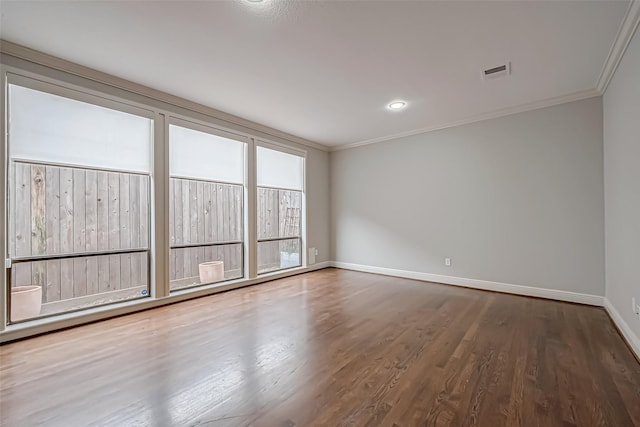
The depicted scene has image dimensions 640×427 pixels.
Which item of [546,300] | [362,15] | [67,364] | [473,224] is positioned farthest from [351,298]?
[362,15]

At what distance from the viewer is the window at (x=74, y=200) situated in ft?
8.69

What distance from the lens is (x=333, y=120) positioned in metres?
4.41

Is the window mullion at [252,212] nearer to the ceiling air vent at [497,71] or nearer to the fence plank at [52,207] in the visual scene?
the fence plank at [52,207]

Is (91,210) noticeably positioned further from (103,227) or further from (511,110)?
(511,110)

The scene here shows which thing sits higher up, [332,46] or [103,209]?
[332,46]

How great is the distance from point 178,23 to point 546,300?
5.10 meters

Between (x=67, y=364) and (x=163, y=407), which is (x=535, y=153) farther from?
(x=67, y=364)

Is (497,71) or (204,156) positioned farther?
(204,156)

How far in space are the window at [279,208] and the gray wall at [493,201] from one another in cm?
118

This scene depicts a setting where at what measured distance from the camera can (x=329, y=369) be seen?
2.00 meters

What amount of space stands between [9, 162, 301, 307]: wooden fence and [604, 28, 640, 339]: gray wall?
4.49 meters

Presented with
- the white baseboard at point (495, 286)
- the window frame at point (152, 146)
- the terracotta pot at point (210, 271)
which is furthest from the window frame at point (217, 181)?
the white baseboard at point (495, 286)

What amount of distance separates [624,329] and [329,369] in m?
2.76

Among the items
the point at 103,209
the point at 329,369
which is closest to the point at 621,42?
the point at 329,369
